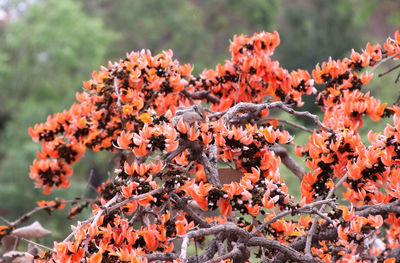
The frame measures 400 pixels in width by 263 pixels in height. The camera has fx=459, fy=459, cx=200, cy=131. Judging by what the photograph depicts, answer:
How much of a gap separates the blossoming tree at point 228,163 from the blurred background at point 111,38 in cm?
622

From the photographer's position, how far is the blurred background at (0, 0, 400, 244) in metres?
9.43

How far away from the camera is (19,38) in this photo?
10078mm

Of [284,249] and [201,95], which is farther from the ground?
[201,95]

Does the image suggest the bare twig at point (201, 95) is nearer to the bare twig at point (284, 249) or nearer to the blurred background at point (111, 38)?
the bare twig at point (284, 249)

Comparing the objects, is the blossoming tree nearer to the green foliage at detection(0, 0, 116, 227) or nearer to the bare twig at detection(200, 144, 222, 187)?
the bare twig at detection(200, 144, 222, 187)

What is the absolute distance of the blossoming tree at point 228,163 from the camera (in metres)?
1.06

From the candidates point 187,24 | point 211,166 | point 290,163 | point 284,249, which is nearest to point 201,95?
point 290,163

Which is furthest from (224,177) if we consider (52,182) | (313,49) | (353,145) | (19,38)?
(19,38)

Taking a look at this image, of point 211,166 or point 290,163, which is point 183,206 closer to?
point 211,166

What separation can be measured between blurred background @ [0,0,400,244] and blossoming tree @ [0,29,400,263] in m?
6.22

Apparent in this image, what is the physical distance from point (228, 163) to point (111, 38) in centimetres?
1001

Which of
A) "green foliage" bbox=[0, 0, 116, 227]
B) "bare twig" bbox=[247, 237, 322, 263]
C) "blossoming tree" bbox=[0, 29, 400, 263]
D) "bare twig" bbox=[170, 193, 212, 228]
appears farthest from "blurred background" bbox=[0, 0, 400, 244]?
"bare twig" bbox=[247, 237, 322, 263]

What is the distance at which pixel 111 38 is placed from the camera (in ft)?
35.6

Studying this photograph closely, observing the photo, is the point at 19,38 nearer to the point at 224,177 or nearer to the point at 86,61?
the point at 86,61
